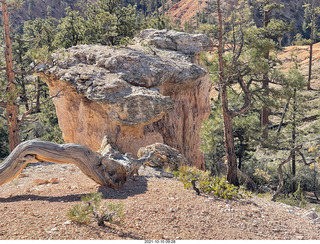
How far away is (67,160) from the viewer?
245 inches

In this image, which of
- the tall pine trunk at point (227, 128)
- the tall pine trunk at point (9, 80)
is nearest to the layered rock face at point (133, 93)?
the tall pine trunk at point (227, 128)

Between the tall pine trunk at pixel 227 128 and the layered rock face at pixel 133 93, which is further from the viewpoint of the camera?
the layered rock face at pixel 133 93

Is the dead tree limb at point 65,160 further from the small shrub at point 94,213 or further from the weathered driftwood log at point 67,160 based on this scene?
the small shrub at point 94,213

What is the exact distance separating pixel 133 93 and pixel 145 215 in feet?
17.2

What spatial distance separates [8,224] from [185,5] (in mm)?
82781

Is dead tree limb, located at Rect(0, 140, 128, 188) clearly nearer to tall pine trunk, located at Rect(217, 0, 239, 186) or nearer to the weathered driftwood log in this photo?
the weathered driftwood log

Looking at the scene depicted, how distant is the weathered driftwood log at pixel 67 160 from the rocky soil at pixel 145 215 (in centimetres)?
24

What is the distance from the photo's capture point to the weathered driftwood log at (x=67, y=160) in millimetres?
6051

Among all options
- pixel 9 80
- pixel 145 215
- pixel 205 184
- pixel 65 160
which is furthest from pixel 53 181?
pixel 9 80

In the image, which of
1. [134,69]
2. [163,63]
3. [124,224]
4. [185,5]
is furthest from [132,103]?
[185,5]

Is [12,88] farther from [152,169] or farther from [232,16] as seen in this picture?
[232,16]

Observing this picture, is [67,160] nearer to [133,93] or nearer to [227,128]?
[133,93]

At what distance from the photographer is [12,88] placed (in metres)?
9.47

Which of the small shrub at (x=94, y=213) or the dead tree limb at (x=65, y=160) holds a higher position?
the dead tree limb at (x=65, y=160)
